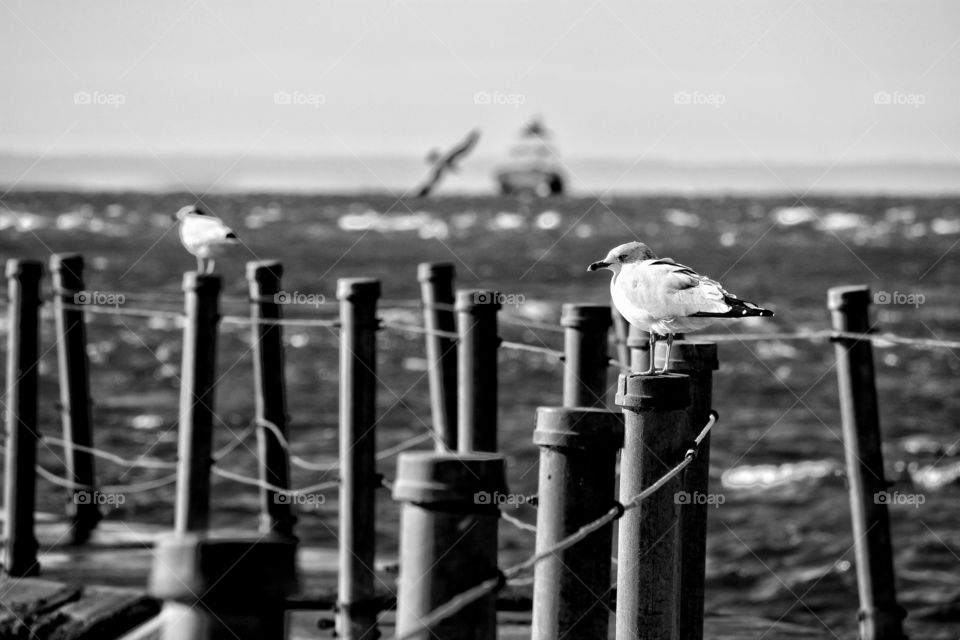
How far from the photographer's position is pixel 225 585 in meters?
1.34

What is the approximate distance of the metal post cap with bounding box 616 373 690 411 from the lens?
2631 mm

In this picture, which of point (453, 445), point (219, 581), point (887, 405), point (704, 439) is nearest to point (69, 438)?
point (453, 445)

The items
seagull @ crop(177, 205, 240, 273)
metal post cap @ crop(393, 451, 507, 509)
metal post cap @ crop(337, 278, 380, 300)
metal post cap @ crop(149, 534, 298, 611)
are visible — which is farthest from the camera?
metal post cap @ crop(337, 278, 380, 300)

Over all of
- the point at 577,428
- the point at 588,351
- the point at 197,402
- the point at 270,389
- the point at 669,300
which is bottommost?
the point at 577,428

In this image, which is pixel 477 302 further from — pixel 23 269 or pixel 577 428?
pixel 577 428

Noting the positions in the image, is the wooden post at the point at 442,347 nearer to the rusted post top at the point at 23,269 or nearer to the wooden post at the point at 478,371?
the wooden post at the point at 478,371

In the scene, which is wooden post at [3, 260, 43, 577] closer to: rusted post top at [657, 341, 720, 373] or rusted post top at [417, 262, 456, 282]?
rusted post top at [417, 262, 456, 282]

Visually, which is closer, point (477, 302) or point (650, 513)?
point (650, 513)

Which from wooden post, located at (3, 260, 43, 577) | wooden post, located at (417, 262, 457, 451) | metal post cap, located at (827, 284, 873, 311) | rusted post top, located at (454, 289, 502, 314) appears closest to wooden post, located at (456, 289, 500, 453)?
rusted post top, located at (454, 289, 502, 314)

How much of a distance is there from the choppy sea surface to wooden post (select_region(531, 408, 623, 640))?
339 centimetres

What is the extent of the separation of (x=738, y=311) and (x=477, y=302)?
7.12ft

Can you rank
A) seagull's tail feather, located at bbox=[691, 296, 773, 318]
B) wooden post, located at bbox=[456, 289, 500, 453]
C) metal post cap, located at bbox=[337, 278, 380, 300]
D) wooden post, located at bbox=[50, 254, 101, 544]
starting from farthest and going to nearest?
wooden post, located at bbox=[50, 254, 101, 544]
wooden post, located at bbox=[456, 289, 500, 453]
metal post cap, located at bbox=[337, 278, 380, 300]
seagull's tail feather, located at bbox=[691, 296, 773, 318]

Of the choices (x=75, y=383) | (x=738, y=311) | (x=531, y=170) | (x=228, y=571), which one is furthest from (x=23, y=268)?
(x=531, y=170)

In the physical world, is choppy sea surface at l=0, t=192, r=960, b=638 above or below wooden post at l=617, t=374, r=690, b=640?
above
